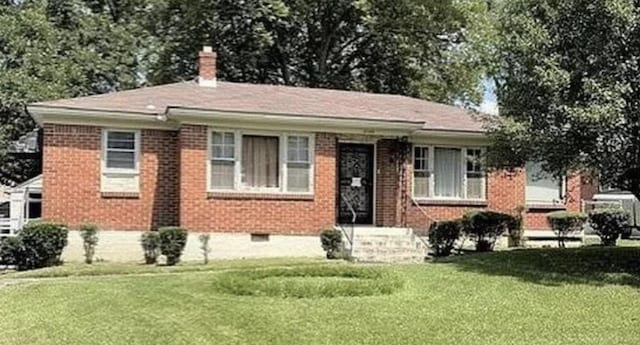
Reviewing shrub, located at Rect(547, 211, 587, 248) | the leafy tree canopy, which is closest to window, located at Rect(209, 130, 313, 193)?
shrub, located at Rect(547, 211, 587, 248)

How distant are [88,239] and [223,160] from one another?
371 cm

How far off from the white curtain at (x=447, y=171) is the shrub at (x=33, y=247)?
1024 cm

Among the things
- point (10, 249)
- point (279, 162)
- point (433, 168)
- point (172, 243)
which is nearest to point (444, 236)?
point (433, 168)

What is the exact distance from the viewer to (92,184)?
19.0 metres

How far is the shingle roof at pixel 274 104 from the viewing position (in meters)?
19.2

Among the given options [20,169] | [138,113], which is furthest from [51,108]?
[20,169]

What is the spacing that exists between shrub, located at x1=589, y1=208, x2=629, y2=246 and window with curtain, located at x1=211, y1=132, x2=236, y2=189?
10567mm

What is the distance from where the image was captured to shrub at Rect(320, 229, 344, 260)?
18547mm

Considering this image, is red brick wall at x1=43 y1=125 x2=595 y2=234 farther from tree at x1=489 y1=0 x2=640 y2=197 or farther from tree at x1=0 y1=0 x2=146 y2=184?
tree at x1=0 y1=0 x2=146 y2=184

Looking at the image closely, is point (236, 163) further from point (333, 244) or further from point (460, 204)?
point (460, 204)

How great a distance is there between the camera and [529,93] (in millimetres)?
14242

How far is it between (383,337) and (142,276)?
641cm

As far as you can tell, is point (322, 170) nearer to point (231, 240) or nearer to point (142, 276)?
point (231, 240)

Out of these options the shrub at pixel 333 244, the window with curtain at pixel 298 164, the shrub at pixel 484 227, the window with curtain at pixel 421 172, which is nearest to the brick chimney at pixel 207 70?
the window with curtain at pixel 298 164
